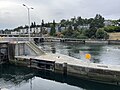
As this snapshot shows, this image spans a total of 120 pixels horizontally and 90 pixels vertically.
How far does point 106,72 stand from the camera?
3216cm

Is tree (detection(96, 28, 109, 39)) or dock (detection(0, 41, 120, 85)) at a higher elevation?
tree (detection(96, 28, 109, 39))

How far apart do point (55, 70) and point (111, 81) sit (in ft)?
37.9

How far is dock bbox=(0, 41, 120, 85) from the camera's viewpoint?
1271 inches

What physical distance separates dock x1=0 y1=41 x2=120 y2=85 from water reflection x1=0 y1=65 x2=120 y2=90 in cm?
111

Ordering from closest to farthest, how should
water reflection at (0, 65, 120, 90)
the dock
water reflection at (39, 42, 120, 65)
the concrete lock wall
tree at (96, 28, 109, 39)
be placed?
1. water reflection at (0, 65, 120, 90)
2. the concrete lock wall
3. the dock
4. water reflection at (39, 42, 120, 65)
5. tree at (96, 28, 109, 39)

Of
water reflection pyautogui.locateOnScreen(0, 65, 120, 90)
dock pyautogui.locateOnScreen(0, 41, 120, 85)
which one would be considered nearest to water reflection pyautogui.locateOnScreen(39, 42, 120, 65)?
dock pyautogui.locateOnScreen(0, 41, 120, 85)

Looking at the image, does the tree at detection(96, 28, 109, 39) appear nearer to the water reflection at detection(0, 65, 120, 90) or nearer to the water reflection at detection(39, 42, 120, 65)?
the water reflection at detection(39, 42, 120, 65)

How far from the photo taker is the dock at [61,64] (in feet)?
106

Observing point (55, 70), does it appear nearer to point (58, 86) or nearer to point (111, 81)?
point (58, 86)

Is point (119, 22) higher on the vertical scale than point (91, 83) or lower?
higher

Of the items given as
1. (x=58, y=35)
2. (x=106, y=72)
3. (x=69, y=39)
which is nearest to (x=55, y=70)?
(x=106, y=72)

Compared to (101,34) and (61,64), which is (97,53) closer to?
(61,64)

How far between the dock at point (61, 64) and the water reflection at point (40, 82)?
1.11 meters

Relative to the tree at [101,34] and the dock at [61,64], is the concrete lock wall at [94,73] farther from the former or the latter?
the tree at [101,34]
